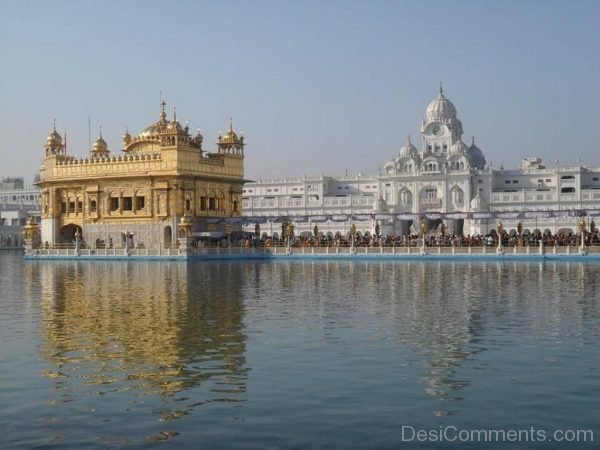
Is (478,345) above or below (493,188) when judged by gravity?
below

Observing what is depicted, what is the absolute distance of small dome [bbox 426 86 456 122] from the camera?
98.2 meters

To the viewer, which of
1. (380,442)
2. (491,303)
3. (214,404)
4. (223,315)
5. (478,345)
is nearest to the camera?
(380,442)

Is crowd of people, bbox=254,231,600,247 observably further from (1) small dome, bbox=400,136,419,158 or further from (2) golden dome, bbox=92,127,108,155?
(1) small dome, bbox=400,136,419,158

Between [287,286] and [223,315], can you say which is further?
[287,286]

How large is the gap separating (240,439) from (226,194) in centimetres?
5253

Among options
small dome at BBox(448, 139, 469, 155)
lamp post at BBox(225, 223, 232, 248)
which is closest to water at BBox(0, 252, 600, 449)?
lamp post at BBox(225, 223, 232, 248)

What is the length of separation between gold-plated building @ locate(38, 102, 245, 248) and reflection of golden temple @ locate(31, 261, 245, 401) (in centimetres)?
2818

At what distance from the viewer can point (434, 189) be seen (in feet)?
304

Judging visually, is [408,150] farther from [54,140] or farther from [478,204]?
[54,140]

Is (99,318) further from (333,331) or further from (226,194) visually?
(226,194)

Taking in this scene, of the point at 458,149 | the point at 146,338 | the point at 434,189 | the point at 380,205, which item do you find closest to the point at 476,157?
the point at 458,149

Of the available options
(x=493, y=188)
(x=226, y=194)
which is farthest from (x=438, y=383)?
(x=493, y=188)

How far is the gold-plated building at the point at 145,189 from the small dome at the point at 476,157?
4211 centimetres

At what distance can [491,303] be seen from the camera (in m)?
22.6
